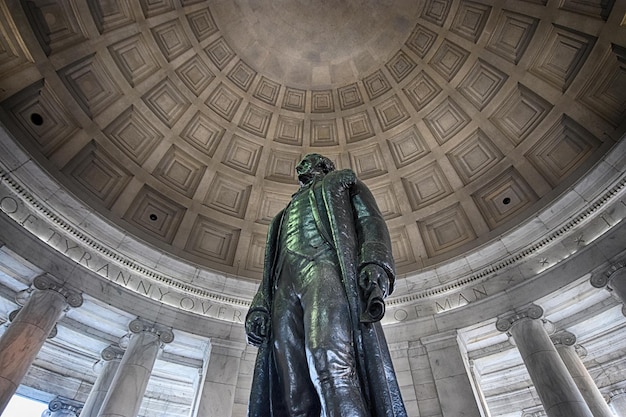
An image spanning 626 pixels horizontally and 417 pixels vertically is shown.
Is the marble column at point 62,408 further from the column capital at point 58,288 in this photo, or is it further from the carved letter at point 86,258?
the carved letter at point 86,258

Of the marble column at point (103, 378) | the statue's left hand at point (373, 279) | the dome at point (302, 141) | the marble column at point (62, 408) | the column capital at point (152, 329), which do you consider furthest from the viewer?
the marble column at point (62, 408)

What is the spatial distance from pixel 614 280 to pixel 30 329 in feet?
41.0

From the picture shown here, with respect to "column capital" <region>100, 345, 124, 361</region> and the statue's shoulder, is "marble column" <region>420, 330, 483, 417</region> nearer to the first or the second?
the statue's shoulder

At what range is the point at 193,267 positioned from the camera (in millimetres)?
11422

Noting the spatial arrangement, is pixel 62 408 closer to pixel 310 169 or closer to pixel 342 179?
pixel 310 169

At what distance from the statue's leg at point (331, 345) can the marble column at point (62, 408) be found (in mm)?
12589

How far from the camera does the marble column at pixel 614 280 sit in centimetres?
795

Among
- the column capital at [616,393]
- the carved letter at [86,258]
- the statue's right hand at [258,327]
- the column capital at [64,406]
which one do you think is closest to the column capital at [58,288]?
the carved letter at [86,258]

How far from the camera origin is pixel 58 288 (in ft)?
28.0

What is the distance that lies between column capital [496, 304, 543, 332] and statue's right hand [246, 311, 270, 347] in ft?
26.5

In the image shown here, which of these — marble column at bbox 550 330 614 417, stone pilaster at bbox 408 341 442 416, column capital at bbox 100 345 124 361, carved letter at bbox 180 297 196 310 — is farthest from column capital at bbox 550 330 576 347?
column capital at bbox 100 345 124 361

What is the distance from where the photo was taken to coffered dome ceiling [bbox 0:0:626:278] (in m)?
10.8

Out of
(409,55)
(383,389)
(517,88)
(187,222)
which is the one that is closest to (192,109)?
(187,222)

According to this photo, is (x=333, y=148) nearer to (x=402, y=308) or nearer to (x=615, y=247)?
(x=402, y=308)
